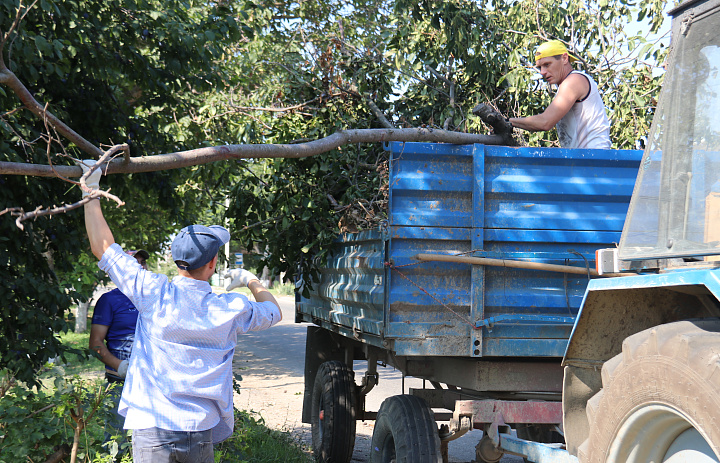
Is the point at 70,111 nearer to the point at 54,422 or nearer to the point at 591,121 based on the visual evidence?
the point at 54,422

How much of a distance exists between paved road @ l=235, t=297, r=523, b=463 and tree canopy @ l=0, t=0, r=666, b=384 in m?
1.60

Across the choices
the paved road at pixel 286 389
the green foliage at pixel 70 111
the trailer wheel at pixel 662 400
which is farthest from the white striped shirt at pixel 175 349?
the paved road at pixel 286 389

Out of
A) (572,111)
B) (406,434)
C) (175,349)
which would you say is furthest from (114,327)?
(572,111)

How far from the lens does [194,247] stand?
9.04ft

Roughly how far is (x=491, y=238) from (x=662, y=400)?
5.96 feet

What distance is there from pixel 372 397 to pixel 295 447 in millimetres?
3507

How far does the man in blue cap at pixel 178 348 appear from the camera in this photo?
264cm

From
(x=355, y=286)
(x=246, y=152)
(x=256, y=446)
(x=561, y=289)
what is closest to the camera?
(x=246, y=152)

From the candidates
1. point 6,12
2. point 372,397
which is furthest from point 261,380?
point 6,12

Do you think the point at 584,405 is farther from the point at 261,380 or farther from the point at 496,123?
the point at 261,380

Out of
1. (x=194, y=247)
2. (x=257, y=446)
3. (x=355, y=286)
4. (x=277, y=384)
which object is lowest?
(x=277, y=384)

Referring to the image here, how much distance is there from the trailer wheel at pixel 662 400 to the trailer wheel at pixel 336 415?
3581 millimetres

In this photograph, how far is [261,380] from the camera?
12133 mm

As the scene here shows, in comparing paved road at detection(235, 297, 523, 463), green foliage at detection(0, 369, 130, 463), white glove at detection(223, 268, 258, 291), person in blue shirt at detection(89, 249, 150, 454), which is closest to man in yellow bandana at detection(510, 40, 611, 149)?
white glove at detection(223, 268, 258, 291)
